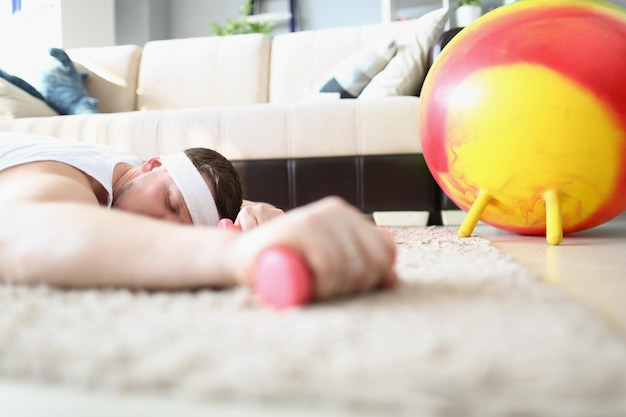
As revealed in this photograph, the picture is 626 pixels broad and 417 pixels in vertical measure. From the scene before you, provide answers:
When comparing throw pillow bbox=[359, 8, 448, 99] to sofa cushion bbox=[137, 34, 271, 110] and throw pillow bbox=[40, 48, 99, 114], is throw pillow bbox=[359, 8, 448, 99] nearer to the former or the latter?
sofa cushion bbox=[137, 34, 271, 110]

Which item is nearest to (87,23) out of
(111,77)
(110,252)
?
(111,77)

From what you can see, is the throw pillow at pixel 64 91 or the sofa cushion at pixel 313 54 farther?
the sofa cushion at pixel 313 54

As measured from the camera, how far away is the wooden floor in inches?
24.0

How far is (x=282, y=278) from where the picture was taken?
0.46m

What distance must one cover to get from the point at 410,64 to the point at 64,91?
1711 millimetres

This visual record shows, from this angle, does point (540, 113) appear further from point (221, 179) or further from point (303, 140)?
point (303, 140)

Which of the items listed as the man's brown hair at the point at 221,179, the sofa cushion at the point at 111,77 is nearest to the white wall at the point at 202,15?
the sofa cushion at the point at 111,77

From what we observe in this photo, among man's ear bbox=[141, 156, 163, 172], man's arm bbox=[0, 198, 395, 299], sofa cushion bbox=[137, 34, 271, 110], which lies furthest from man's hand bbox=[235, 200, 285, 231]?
sofa cushion bbox=[137, 34, 271, 110]

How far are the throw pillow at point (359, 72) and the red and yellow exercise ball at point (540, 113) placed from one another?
1265 mm

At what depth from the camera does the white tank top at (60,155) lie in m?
0.87

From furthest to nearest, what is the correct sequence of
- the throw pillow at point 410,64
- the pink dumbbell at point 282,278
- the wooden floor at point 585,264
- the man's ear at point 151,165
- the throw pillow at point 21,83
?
the throw pillow at point 21,83, the throw pillow at point 410,64, the man's ear at point 151,165, the wooden floor at point 585,264, the pink dumbbell at point 282,278

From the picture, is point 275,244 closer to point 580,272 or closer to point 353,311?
point 353,311

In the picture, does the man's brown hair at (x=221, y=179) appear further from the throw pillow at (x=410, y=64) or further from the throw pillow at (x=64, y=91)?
the throw pillow at (x=64, y=91)

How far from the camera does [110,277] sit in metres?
0.55
